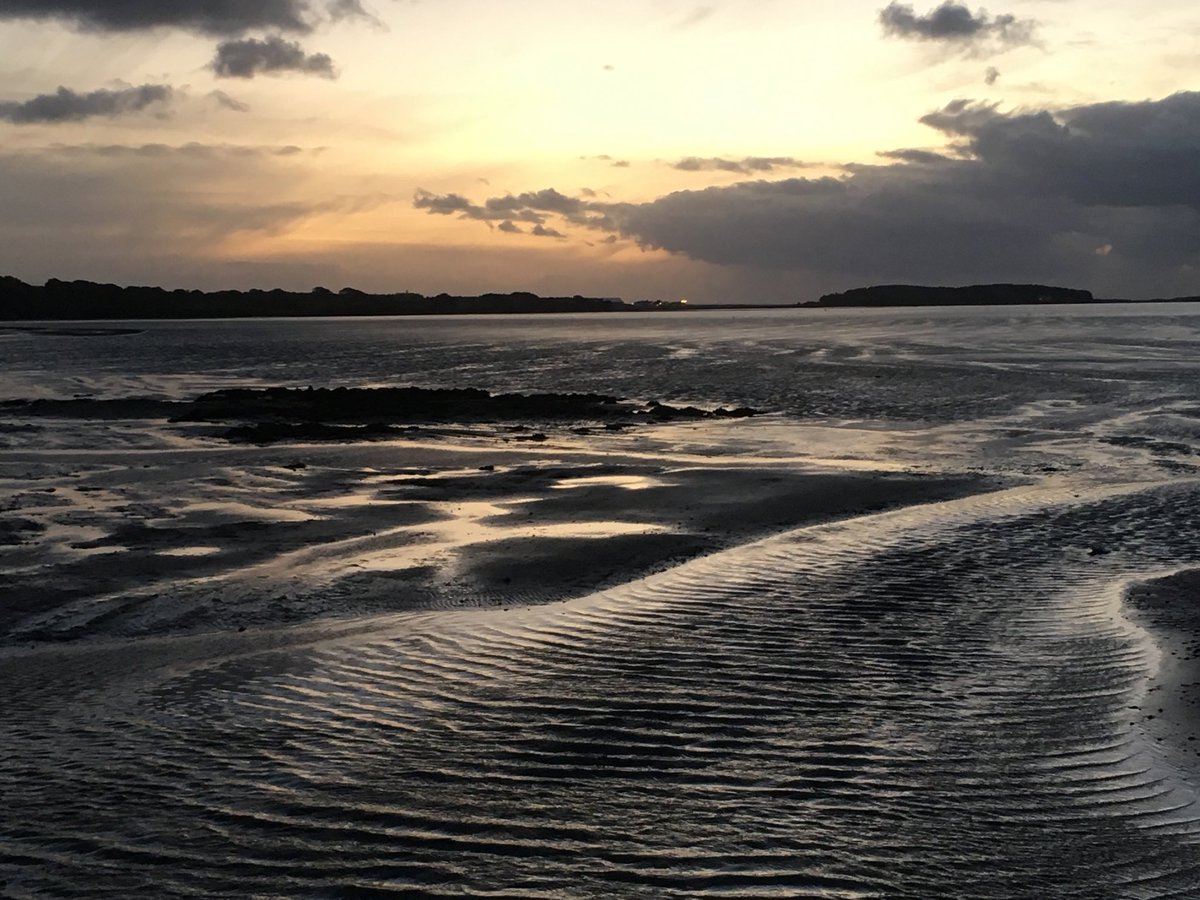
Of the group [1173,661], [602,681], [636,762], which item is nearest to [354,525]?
[602,681]

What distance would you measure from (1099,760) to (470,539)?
31.8 feet

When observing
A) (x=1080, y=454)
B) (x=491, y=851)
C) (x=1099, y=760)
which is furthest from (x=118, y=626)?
(x=1080, y=454)

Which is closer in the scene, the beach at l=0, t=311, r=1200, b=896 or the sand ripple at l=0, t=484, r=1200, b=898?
the sand ripple at l=0, t=484, r=1200, b=898

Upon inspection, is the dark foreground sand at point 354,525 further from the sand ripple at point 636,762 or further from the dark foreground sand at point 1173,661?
the dark foreground sand at point 1173,661

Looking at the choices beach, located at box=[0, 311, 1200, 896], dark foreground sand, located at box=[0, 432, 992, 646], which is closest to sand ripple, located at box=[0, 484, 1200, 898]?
beach, located at box=[0, 311, 1200, 896]

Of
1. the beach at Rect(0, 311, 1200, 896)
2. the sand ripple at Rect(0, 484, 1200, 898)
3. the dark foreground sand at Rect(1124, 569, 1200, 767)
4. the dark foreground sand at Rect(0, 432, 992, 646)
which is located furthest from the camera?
the dark foreground sand at Rect(0, 432, 992, 646)

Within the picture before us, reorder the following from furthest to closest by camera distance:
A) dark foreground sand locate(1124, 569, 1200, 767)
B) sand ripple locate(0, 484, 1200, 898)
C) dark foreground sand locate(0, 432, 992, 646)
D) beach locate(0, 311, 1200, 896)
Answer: dark foreground sand locate(0, 432, 992, 646) < dark foreground sand locate(1124, 569, 1200, 767) < beach locate(0, 311, 1200, 896) < sand ripple locate(0, 484, 1200, 898)

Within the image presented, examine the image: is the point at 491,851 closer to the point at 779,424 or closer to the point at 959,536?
the point at 959,536

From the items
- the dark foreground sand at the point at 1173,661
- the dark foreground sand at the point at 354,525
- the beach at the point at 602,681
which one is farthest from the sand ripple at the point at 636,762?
the dark foreground sand at the point at 354,525

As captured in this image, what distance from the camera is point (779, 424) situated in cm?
3269

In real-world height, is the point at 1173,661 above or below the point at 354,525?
below

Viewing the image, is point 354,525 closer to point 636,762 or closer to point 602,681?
point 602,681

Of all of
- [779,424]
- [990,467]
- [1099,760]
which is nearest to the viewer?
[1099,760]

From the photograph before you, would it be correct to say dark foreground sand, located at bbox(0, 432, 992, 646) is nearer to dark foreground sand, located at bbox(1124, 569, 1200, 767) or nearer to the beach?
the beach
